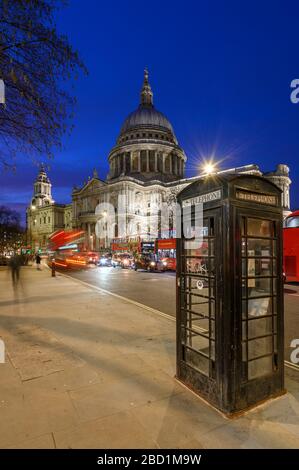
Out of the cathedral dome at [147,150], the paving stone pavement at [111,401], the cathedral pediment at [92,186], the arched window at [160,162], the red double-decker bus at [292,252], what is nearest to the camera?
the paving stone pavement at [111,401]

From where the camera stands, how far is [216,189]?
332cm

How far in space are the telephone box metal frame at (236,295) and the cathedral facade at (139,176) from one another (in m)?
68.3

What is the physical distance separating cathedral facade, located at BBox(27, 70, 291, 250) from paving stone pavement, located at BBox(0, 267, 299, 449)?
2630 inches

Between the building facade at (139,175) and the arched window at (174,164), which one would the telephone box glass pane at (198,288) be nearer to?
the building facade at (139,175)

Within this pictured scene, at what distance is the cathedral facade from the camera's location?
251 feet

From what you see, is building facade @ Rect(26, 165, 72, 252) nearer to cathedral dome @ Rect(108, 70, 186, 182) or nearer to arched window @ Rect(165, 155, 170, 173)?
cathedral dome @ Rect(108, 70, 186, 182)

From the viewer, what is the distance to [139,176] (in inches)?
3236

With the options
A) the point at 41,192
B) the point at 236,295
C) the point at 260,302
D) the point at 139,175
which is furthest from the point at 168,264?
the point at 41,192

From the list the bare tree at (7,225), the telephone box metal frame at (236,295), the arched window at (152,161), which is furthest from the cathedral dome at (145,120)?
the telephone box metal frame at (236,295)

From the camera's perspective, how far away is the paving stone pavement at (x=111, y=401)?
8.88 feet

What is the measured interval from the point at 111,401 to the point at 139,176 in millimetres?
81176
